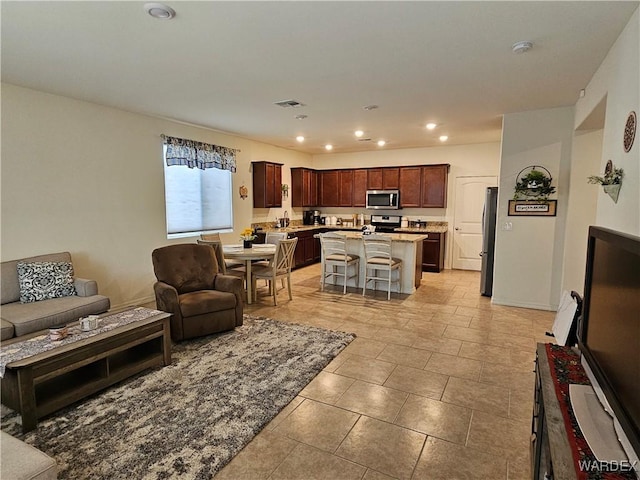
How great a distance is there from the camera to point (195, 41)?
2.65 meters

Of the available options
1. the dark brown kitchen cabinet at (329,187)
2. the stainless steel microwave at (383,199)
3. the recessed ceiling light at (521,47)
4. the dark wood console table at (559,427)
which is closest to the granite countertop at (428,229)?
the stainless steel microwave at (383,199)

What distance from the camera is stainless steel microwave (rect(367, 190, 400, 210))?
7906 millimetres

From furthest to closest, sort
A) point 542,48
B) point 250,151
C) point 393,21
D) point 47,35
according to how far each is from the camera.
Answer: point 250,151, point 542,48, point 47,35, point 393,21

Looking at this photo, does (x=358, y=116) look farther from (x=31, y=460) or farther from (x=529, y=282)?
(x=31, y=460)

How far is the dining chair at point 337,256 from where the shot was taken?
18.7ft

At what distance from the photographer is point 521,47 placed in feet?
8.86

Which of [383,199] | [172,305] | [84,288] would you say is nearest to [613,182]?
[172,305]

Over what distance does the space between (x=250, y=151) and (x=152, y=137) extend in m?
2.20

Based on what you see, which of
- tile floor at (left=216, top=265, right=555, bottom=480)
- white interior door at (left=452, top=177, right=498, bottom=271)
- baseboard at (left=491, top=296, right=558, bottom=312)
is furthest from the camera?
white interior door at (left=452, top=177, right=498, bottom=271)

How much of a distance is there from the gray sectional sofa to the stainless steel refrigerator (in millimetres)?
5140

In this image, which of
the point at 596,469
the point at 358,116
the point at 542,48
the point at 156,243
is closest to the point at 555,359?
the point at 596,469

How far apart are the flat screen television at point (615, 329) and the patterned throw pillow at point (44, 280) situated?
175 inches

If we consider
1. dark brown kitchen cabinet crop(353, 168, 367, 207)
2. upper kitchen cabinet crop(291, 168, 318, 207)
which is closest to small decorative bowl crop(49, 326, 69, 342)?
upper kitchen cabinet crop(291, 168, 318, 207)

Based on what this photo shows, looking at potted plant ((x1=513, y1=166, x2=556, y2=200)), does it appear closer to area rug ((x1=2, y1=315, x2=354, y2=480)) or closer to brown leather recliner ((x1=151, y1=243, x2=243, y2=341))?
area rug ((x1=2, y1=315, x2=354, y2=480))
